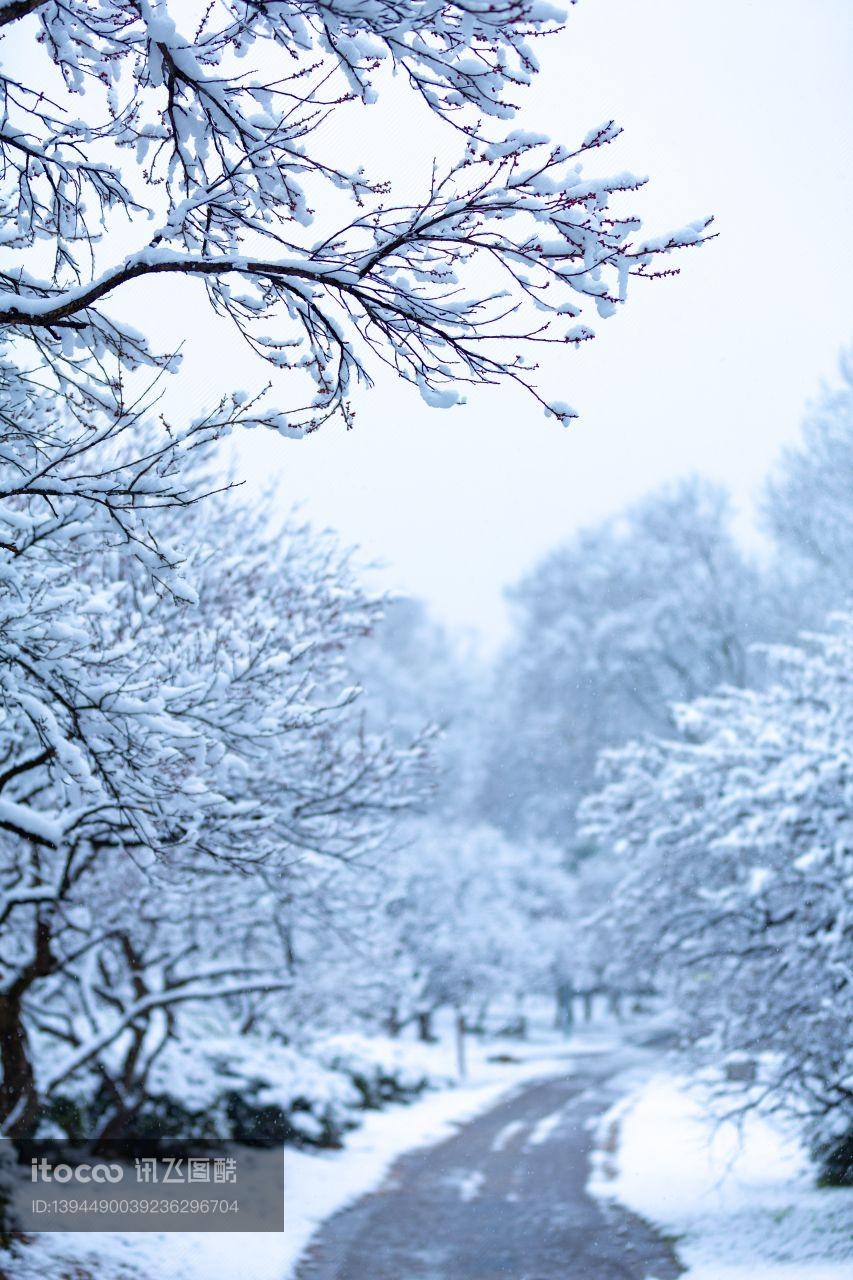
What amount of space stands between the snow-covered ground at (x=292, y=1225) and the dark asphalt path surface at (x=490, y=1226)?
0.30 m

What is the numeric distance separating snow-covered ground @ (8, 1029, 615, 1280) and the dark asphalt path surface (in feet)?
0.98

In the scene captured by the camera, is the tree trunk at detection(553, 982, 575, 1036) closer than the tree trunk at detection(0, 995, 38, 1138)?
No

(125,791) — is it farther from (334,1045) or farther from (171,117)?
(334,1045)

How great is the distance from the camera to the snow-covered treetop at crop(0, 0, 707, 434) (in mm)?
3137

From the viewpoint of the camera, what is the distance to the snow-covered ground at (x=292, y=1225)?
7.12 meters

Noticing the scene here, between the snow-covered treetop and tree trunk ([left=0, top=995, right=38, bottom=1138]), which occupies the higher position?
the snow-covered treetop

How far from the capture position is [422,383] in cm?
347

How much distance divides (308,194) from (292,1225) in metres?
9.52

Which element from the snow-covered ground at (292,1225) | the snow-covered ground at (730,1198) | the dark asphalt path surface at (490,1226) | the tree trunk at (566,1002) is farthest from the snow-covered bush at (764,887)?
the tree trunk at (566,1002)

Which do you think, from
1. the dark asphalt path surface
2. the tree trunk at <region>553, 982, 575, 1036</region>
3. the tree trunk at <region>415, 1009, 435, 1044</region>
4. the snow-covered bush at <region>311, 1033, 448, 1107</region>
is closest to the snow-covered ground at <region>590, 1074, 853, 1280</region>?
the dark asphalt path surface

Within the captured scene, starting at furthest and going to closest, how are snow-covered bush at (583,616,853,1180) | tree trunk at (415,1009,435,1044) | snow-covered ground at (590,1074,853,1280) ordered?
tree trunk at (415,1009,435,1044) → snow-covered bush at (583,616,853,1180) → snow-covered ground at (590,1074,853,1280)

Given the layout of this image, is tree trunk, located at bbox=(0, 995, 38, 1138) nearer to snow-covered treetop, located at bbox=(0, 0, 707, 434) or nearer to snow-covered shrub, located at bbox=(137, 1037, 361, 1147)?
snow-covered shrub, located at bbox=(137, 1037, 361, 1147)

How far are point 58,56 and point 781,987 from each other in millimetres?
9130

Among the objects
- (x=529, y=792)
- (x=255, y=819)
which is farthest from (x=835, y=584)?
(x=255, y=819)
